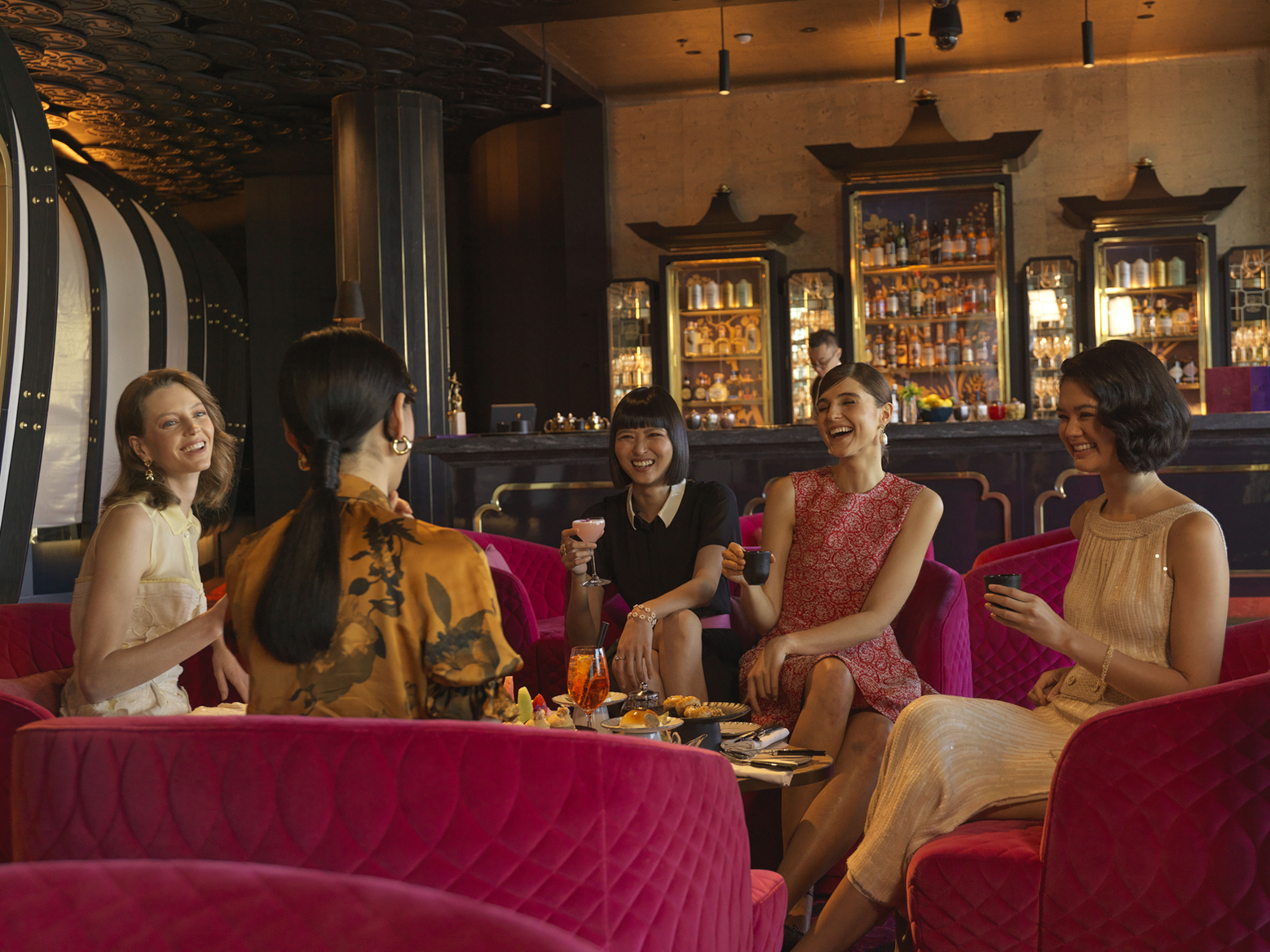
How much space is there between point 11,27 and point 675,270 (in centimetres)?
446

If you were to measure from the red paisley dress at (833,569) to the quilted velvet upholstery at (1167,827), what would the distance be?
3.25 ft

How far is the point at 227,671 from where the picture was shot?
97.6 inches

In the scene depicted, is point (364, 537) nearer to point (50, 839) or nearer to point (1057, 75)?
point (50, 839)

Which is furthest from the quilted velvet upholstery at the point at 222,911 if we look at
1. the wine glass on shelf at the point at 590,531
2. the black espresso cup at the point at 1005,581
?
the wine glass on shelf at the point at 590,531

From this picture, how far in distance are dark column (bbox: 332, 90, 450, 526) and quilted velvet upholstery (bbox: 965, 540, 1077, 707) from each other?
4.78 m

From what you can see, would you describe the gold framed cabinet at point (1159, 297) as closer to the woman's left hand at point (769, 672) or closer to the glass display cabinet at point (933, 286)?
the glass display cabinet at point (933, 286)

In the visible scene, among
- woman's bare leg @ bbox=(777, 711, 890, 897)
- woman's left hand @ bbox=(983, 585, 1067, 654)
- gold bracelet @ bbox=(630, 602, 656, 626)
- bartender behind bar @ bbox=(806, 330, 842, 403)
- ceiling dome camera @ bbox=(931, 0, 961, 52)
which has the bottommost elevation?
woman's bare leg @ bbox=(777, 711, 890, 897)

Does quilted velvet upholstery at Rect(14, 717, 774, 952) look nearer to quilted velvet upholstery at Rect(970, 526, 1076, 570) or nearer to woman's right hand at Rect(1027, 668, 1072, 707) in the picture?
woman's right hand at Rect(1027, 668, 1072, 707)

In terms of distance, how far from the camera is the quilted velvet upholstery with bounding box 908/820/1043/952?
1.61 m

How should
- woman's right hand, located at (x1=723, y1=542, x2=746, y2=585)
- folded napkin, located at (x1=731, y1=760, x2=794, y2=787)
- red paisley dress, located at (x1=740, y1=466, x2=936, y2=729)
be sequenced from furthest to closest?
red paisley dress, located at (x1=740, y1=466, x2=936, y2=729), woman's right hand, located at (x1=723, y1=542, x2=746, y2=585), folded napkin, located at (x1=731, y1=760, x2=794, y2=787)

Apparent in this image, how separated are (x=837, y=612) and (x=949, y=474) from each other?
2.84 metres

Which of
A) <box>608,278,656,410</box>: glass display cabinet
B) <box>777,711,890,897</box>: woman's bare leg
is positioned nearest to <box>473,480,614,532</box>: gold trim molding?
<box>608,278,656,410</box>: glass display cabinet

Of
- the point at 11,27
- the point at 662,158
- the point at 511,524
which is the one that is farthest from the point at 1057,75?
the point at 11,27

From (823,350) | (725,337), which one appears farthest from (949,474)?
(725,337)
